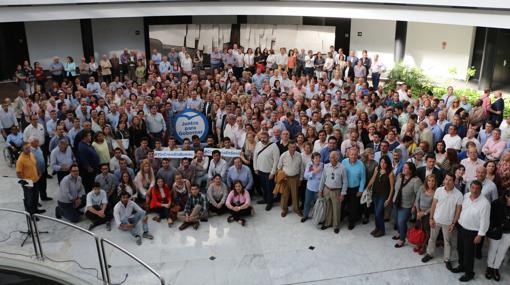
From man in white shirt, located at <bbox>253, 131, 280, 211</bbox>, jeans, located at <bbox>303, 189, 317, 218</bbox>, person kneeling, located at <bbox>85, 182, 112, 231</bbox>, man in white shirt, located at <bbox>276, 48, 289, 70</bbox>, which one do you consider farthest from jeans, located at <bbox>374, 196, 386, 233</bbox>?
man in white shirt, located at <bbox>276, 48, 289, 70</bbox>

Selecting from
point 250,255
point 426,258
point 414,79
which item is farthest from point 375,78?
point 250,255

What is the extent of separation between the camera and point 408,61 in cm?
2091

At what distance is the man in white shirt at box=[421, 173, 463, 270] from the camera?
7.56m

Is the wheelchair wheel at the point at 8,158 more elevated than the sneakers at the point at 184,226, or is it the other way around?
the wheelchair wheel at the point at 8,158

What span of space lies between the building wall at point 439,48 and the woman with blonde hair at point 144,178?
1397 centimetres

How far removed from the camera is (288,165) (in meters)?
9.55

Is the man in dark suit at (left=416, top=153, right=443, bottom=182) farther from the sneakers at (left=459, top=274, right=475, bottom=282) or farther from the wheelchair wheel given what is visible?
the wheelchair wheel

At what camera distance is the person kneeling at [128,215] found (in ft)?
29.2

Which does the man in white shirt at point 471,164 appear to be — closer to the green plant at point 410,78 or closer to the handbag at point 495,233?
the handbag at point 495,233

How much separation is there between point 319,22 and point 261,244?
15845 millimetres

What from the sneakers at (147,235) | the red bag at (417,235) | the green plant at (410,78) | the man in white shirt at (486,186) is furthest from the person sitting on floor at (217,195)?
the green plant at (410,78)

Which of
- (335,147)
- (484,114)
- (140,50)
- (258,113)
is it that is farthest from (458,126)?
(140,50)

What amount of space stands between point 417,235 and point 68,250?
19.2ft

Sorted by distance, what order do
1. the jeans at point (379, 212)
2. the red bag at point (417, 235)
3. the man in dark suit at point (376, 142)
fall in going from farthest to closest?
1. the man in dark suit at point (376, 142)
2. the jeans at point (379, 212)
3. the red bag at point (417, 235)
